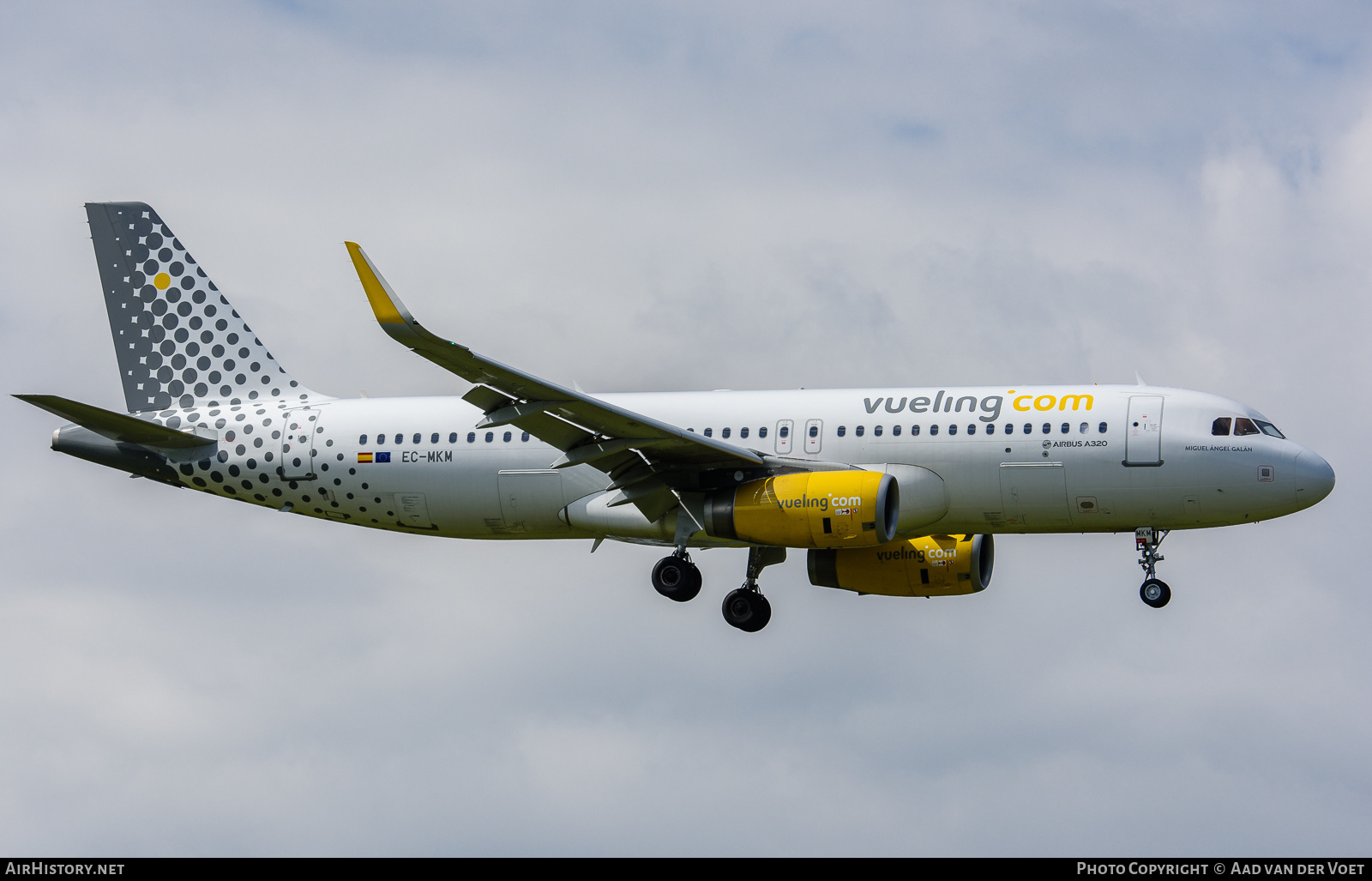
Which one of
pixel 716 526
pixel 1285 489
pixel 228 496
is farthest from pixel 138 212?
pixel 1285 489

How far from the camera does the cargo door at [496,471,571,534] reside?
40.0 m

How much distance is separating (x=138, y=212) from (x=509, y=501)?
1283cm

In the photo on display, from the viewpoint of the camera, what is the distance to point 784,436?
38.7 meters

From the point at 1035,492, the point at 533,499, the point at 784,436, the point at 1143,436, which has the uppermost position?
the point at 1143,436

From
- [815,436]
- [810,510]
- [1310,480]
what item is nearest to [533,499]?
[815,436]

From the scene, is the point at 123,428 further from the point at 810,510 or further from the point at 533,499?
the point at 810,510

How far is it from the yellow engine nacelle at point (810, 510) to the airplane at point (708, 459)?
45 mm

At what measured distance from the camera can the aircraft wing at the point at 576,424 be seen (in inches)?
1224

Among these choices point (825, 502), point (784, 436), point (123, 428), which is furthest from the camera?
point (123, 428)

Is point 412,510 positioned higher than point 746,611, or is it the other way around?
point 412,510

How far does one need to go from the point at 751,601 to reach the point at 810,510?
5611mm

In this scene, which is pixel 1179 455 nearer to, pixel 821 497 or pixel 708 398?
pixel 821 497

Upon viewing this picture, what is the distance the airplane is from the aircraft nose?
0.05m

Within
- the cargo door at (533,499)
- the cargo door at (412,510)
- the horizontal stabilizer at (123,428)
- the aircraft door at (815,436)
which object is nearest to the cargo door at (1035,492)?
the aircraft door at (815,436)
